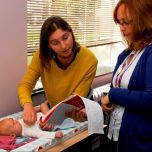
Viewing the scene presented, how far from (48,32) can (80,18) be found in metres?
1.08

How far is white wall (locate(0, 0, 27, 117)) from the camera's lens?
181 cm

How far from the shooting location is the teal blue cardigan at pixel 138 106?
1.17 m

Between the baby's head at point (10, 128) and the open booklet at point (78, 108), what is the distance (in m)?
0.13

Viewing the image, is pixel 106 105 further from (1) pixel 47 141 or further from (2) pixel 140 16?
(2) pixel 140 16

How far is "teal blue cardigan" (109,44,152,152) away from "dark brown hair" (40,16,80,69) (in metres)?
0.61

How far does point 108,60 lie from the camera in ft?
10.9

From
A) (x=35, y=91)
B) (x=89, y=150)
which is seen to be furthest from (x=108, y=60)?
(x=89, y=150)

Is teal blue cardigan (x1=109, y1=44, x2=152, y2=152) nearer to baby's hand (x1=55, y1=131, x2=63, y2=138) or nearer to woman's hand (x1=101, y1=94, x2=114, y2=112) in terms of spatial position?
woman's hand (x1=101, y1=94, x2=114, y2=112)

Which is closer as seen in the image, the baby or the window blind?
the baby

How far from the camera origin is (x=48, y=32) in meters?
1.67

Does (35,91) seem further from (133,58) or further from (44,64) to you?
(133,58)

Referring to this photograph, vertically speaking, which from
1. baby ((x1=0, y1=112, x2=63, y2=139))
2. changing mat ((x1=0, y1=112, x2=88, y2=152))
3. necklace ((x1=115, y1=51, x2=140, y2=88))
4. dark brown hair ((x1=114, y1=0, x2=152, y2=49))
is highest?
dark brown hair ((x1=114, y1=0, x2=152, y2=49))

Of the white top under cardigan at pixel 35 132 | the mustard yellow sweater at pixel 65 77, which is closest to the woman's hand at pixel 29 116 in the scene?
the white top under cardigan at pixel 35 132

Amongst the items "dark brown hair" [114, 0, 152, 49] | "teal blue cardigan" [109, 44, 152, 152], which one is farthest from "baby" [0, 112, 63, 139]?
"dark brown hair" [114, 0, 152, 49]
